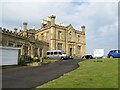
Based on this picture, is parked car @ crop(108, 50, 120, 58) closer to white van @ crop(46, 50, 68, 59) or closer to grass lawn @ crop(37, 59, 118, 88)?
white van @ crop(46, 50, 68, 59)

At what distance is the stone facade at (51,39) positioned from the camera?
54.1 metres

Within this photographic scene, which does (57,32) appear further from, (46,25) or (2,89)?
(2,89)

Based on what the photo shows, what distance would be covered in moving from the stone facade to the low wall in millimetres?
12863

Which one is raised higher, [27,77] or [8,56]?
[8,56]

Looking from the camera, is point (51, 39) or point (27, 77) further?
point (51, 39)

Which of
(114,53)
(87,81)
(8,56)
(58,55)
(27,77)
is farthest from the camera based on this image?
(58,55)

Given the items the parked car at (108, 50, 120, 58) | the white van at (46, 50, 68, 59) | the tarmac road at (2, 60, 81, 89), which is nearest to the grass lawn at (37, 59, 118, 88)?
the tarmac road at (2, 60, 81, 89)

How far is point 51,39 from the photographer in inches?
2490

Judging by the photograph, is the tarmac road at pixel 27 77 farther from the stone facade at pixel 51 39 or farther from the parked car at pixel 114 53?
the stone facade at pixel 51 39

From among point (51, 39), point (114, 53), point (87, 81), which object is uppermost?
point (51, 39)

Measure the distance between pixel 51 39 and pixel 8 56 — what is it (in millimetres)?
28924

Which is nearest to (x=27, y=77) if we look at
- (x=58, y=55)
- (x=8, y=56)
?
(x=8, y=56)

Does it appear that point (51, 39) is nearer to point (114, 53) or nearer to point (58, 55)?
point (58, 55)

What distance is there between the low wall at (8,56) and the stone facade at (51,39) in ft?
42.2
